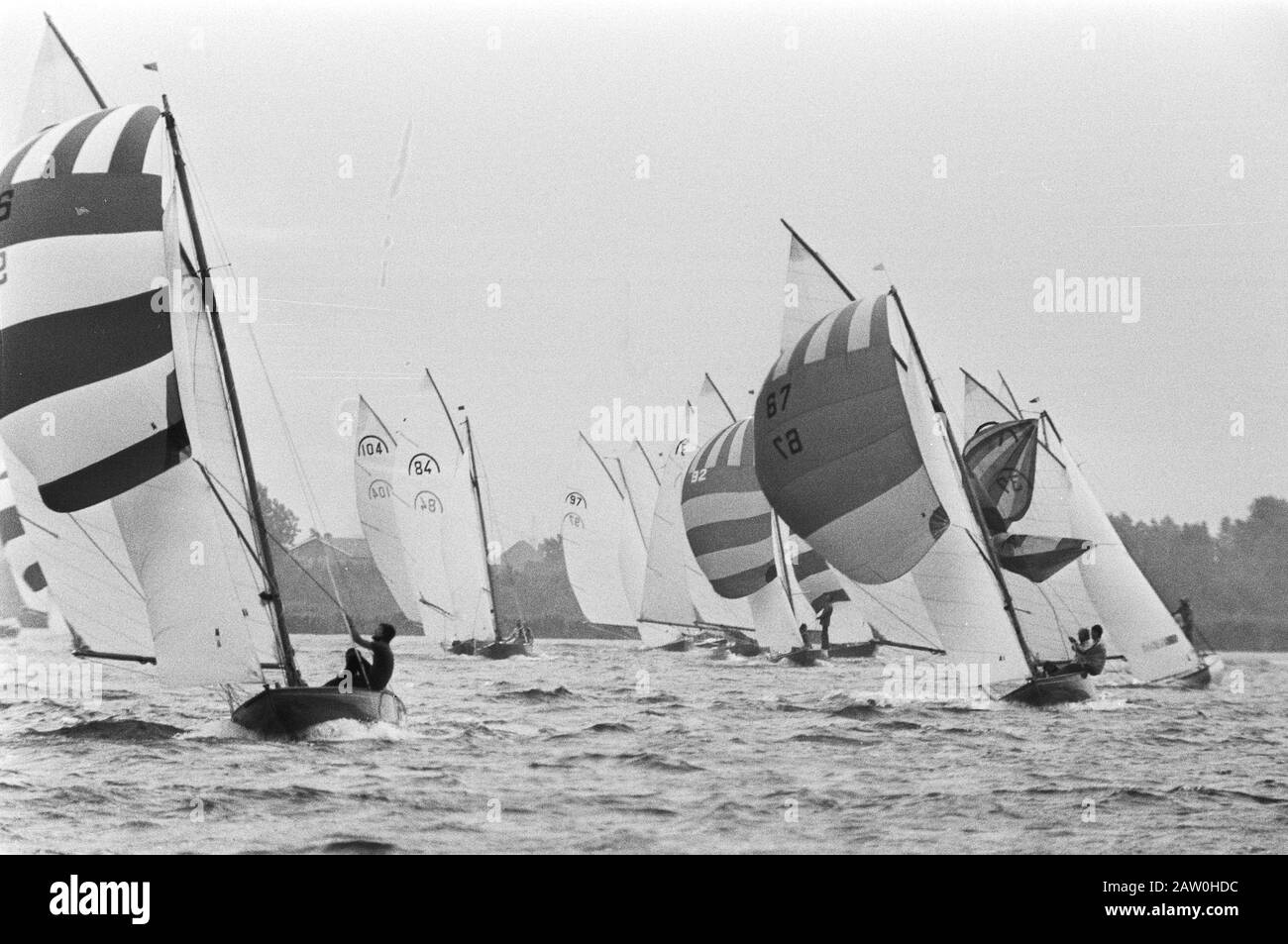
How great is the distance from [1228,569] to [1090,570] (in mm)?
1756

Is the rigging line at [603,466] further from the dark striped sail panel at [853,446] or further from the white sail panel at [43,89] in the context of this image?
the white sail panel at [43,89]

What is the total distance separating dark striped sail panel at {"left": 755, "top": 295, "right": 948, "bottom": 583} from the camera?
51.2ft

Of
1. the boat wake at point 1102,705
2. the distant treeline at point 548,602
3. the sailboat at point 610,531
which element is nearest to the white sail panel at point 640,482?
the sailboat at point 610,531

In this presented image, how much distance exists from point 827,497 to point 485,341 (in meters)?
3.89

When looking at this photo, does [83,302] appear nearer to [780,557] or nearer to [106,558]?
[106,558]

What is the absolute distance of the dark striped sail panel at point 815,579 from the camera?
3503 cm

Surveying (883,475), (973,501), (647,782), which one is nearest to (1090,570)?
(973,501)

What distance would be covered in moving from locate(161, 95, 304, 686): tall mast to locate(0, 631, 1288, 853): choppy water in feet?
3.31

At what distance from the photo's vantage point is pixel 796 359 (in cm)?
1608

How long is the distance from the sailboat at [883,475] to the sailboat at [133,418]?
16.8 ft

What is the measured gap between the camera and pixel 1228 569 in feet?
65.4

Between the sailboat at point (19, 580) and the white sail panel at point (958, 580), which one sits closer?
the sailboat at point (19, 580)

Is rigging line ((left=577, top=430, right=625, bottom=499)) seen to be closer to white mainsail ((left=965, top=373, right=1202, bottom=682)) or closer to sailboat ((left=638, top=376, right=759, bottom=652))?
sailboat ((left=638, top=376, right=759, bottom=652))
